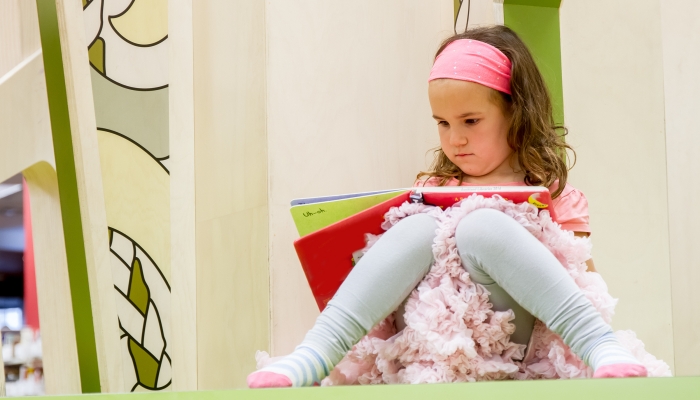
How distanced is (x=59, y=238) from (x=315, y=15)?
2.03ft

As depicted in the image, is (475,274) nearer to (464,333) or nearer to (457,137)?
(464,333)

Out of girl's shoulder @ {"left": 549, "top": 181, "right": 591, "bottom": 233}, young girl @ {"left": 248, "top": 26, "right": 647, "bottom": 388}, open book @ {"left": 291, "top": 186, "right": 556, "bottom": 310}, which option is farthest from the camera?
girl's shoulder @ {"left": 549, "top": 181, "right": 591, "bottom": 233}

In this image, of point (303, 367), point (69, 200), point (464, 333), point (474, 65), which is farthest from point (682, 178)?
point (69, 200)

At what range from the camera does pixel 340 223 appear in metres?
0.95

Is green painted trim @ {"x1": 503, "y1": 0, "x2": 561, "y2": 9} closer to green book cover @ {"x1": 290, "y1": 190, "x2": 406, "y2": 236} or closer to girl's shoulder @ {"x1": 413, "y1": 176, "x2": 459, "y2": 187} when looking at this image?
girl's shoulder @ {"x1": 413, "y1": 176, "x2": 459, "y2": 187}

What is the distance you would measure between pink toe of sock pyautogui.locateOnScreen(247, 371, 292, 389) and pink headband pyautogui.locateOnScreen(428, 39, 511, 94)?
539mm

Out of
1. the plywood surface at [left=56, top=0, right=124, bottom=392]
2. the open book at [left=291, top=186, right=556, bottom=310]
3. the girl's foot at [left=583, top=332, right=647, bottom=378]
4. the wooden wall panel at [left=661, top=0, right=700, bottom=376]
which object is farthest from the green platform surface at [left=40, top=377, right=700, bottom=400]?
the wooden wall panel at [left=661, top=0, right=700, bottom=376]

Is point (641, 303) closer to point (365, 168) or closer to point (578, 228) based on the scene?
point (578, 228)

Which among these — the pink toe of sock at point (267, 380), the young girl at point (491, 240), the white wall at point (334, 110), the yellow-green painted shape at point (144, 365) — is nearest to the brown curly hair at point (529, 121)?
the young girl at point (491, 240)

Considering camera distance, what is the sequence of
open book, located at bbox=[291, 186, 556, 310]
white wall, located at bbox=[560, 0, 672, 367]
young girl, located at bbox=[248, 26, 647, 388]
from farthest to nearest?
1. white wall, located at bbox=[560, 0, 672, 367]
2. open book, located at bbox=[291, 186, 556, 310]
3. young girl, located at bbox=[248, 26, 647, 388]

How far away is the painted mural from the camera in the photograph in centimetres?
137

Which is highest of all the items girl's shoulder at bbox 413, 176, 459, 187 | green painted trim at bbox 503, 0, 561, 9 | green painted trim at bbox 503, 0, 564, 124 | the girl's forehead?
green painted trim at bbox 503, 0, 561, 9

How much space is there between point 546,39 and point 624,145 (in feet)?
0.95

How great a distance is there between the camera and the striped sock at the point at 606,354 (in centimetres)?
76
